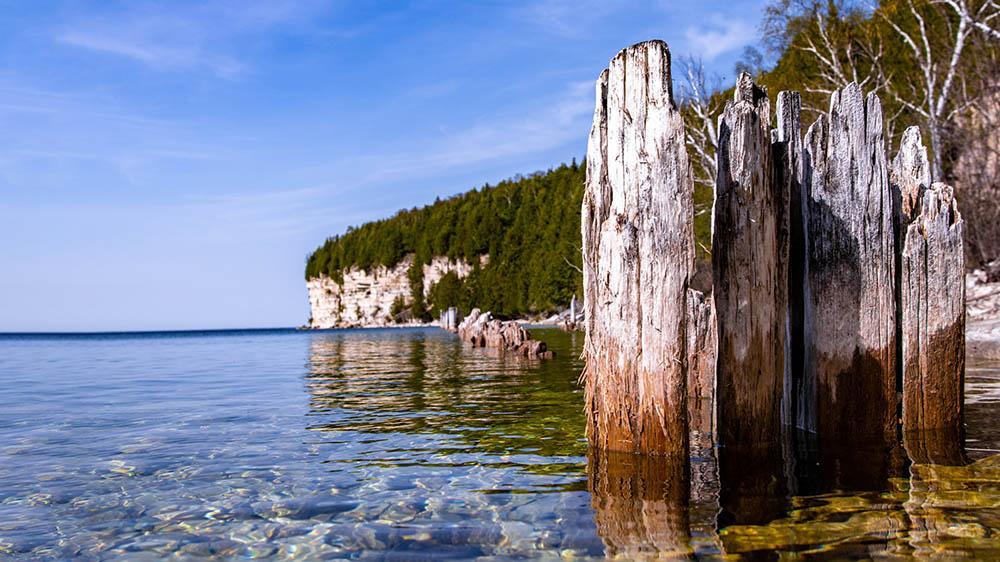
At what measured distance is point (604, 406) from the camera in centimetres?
578

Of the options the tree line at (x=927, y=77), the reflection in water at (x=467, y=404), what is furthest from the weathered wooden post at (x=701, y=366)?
the tree line at (x=927, y=77)

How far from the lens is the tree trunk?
20.1 feet

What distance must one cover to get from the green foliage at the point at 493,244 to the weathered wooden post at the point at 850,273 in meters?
66.5

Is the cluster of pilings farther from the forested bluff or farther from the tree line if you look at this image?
the tree line

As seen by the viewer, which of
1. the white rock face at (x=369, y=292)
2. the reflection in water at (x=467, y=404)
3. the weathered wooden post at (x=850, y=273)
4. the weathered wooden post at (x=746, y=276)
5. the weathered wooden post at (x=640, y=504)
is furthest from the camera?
the white rock face at (x=369, y=292)

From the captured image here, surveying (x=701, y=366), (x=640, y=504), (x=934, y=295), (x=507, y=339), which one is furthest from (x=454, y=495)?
(x=507, y=339)

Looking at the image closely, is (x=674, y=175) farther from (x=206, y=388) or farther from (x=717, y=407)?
(x=206, y=388)

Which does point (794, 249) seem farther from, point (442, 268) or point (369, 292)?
point (369, 292)

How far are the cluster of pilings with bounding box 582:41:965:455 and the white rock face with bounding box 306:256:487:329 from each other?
97.1 metres

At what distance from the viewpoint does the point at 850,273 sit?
19.9 feet

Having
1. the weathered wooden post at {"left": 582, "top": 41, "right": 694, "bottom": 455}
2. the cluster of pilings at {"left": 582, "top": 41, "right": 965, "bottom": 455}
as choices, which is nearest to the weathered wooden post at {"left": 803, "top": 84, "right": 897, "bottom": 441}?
the cluster of pilings at {"left": 582, "top": 41, "right": 965, "bottom": 455}

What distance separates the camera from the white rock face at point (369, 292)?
357ft

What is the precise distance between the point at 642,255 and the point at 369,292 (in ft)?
377

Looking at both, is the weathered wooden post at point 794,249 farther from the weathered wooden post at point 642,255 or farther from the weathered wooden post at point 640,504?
the weathered wooden post at point 640,504
